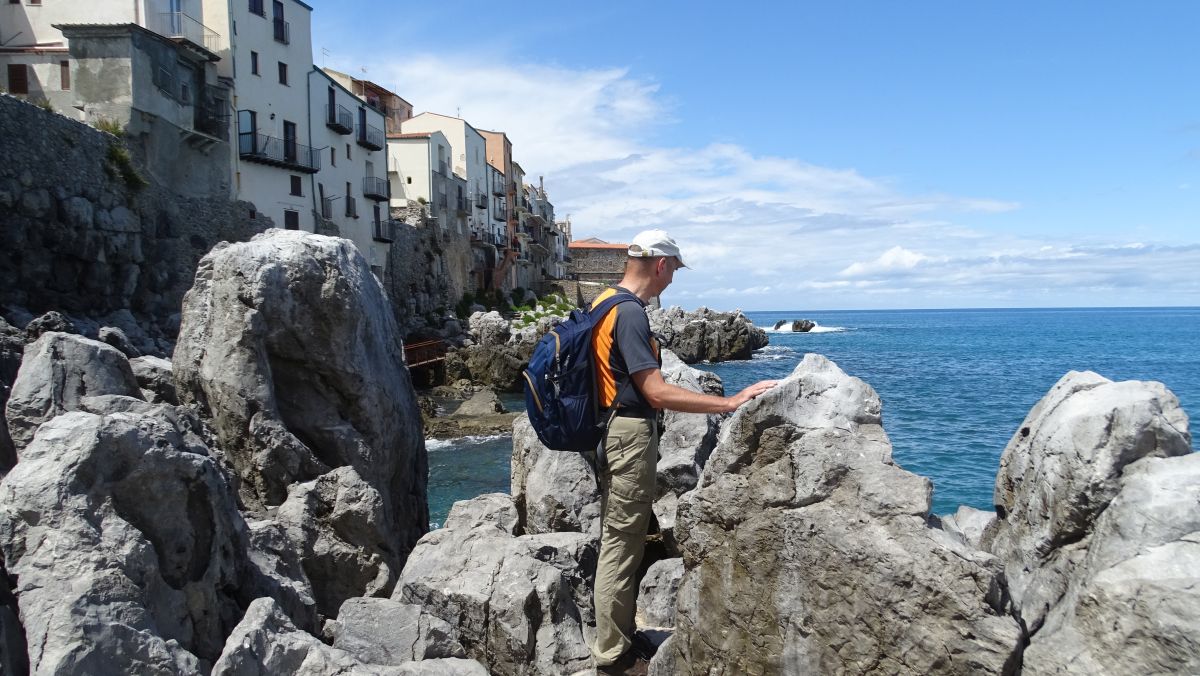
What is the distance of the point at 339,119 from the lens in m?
48.9

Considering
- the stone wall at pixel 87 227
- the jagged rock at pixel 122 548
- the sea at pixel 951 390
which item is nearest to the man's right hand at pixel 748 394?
the jagged rock at pixel 122 548

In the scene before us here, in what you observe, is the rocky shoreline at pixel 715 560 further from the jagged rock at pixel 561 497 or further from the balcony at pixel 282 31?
the balcony at pixel 282 31

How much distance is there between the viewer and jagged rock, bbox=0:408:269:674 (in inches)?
173

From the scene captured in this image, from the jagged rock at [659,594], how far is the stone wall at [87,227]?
1078 inches

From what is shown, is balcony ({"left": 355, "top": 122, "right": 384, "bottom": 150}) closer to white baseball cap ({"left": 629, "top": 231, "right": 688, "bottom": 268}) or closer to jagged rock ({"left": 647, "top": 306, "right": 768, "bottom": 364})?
jagged rock ({"left": 647, "top": 306, "right": 768, "bottom": 364})

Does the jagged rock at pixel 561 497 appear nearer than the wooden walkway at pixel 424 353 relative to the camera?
Yes

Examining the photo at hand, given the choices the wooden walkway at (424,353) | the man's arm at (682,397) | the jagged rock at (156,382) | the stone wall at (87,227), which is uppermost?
the stone wall at (87,227)

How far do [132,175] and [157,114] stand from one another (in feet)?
11.4

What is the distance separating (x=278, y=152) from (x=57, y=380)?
38390mm

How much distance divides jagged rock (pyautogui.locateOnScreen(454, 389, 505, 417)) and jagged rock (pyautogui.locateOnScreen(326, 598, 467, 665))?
89.8 feet

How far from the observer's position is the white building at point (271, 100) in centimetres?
3944

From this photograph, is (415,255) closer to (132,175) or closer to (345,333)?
(132,175)

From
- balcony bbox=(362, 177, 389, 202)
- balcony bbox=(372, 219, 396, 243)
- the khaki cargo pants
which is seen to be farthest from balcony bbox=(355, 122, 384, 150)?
the khaki cargo pants

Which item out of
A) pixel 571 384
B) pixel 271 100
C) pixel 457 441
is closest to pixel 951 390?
pixel 457 441
